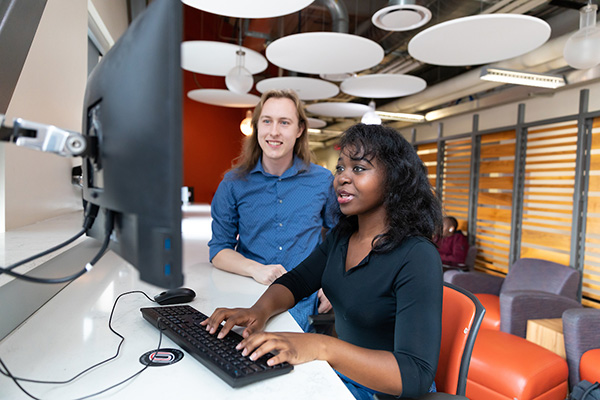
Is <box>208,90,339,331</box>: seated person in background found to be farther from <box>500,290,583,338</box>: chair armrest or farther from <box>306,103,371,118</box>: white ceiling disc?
<box>306,103,371,118</box>: white ceiling disc

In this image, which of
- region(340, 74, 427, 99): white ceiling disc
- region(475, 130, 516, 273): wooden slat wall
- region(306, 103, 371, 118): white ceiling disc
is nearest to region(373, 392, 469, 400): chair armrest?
region(340, 74, 427, 99): white ceiling disc

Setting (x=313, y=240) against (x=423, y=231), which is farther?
(x=313, y=240)

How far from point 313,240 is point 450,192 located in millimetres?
5997

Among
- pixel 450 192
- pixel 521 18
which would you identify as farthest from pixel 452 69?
pixel 521 18

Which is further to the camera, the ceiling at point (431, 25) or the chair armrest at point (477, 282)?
the chair armrest at point (477, 282)

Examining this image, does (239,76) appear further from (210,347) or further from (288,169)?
(210,347)

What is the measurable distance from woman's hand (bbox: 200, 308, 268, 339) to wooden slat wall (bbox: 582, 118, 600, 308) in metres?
4.73

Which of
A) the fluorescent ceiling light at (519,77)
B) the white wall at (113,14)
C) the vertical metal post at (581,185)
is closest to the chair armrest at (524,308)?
the vertical metal post at (581,185)

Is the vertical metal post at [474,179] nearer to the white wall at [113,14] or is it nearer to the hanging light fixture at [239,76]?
the hanging light fixture at [239,76]

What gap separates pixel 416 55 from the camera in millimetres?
3059

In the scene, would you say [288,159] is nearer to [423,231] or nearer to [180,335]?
[423,231]

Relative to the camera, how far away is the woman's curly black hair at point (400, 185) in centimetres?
127

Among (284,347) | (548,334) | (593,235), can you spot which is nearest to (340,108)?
(593,235)

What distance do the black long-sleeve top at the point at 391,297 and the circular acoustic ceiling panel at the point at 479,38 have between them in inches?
70.8
